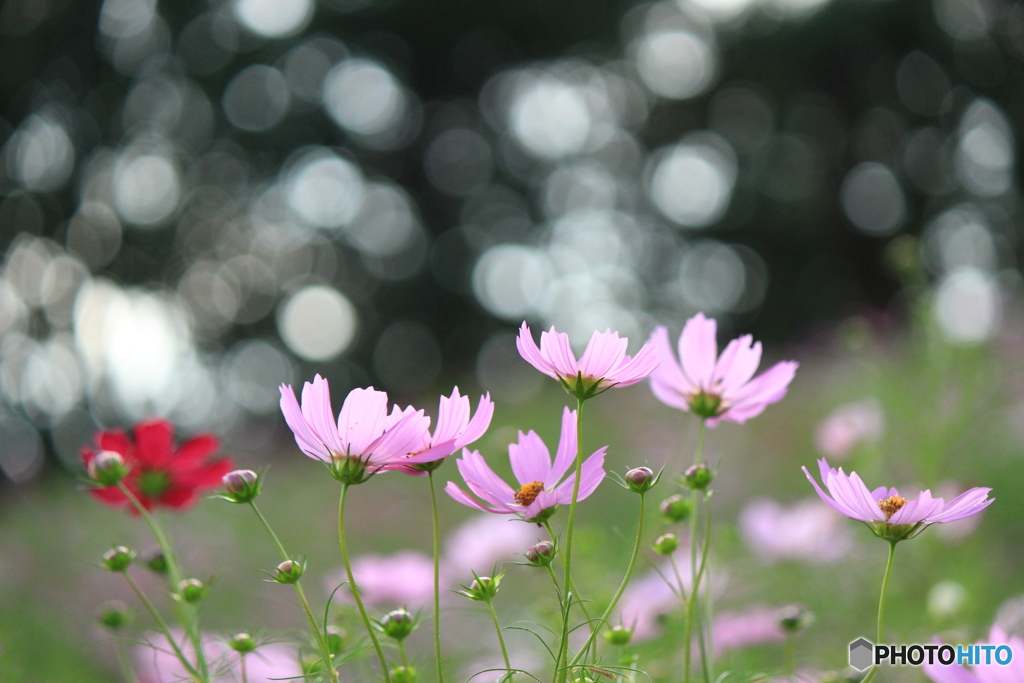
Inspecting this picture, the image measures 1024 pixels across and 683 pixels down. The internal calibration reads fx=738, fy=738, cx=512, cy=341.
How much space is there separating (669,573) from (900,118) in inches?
393

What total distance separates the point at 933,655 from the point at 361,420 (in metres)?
0.48

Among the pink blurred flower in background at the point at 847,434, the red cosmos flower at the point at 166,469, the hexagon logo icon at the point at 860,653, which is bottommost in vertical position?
the hexagon logo icon at the point at 860,653

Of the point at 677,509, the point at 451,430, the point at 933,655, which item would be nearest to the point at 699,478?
the point at 677,509

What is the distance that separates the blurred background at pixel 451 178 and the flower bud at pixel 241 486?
4.50 metres

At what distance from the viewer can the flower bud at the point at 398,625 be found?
1.42 ft

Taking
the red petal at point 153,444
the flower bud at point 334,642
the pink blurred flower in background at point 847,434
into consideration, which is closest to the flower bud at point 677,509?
the flower bud at point 334,642

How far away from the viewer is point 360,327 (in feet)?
32.0

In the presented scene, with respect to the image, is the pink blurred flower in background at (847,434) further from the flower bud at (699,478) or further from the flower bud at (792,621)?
the flower bud at (699,478)

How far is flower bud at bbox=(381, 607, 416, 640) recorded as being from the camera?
433 millimetres

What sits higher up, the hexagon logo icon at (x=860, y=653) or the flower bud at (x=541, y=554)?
the hexagon logo icon at (x=860, y=653)

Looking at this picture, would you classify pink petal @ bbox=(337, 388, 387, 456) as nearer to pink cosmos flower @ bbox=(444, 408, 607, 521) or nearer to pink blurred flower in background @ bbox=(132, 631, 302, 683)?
pink cosmos flower @ bbox=(444, 408, 607, 521)

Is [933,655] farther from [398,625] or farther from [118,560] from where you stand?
[118,560]

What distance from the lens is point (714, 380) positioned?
1.85 feet

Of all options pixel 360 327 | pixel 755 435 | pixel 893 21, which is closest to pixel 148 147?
pixel 360 327
